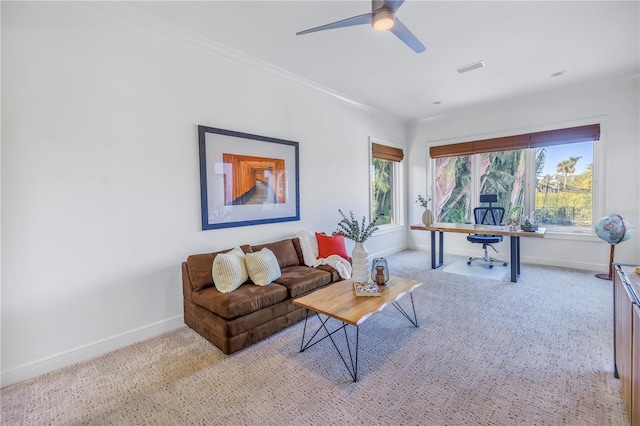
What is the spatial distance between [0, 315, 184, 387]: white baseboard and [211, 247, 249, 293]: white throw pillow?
67cm

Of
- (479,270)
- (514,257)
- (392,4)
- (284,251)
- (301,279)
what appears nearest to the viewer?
(392,4)

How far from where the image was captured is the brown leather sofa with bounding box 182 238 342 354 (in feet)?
7.57

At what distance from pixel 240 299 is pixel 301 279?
2.34ft

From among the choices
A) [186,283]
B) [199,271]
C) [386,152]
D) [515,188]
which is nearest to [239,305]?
[199,271]

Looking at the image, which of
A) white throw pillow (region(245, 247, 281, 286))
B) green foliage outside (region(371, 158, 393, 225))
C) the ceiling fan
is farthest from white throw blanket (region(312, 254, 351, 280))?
the ceiling fan

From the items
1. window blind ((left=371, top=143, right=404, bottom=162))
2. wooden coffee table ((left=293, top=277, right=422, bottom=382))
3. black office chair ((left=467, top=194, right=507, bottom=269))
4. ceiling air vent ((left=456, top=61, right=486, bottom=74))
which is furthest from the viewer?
window blind ((left=371, top=143, right=404, bottom=162))

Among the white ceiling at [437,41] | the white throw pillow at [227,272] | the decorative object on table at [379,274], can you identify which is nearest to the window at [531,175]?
the white ceiling at [437,41]

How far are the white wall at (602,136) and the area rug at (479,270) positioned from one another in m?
0.67

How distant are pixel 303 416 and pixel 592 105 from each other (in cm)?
570

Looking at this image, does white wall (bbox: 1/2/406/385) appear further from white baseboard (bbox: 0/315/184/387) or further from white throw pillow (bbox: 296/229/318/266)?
white throw pillow (bbox: 296/229/318/266)

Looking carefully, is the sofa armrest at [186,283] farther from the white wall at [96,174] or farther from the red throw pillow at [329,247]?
the red throw pillow at [329,247]

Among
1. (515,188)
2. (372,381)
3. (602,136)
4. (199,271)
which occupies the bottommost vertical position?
(372,381)

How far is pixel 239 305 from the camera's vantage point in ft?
7.63

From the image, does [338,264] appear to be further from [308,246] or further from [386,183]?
[386,183]
